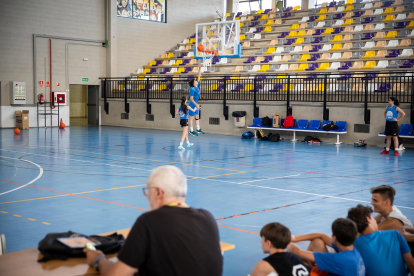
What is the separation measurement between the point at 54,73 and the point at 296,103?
47.8 ft

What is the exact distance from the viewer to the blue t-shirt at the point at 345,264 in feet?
12.7

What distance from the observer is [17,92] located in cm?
2689

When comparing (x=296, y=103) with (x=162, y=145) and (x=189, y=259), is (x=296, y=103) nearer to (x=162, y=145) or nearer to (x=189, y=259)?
(x=162, y=145)

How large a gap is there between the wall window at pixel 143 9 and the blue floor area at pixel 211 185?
15328mm

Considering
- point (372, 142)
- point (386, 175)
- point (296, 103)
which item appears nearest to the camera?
point (386, 175)

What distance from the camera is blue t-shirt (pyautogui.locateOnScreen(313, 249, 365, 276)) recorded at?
387 centimetres

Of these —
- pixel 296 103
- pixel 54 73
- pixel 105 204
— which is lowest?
pixel 105 204

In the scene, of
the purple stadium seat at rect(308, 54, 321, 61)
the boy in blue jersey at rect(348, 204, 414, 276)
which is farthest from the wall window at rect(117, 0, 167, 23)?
the boy in blue jersey at rect(348, 204, 414, 276)

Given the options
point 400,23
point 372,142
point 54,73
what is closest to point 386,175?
point 372,142

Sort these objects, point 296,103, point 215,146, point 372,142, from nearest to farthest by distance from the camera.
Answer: point 215,146 → point 372,142 → point 296,103

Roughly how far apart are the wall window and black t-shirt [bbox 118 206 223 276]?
99.1 feet

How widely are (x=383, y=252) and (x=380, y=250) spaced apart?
0.09 feet

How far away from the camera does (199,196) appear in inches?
365

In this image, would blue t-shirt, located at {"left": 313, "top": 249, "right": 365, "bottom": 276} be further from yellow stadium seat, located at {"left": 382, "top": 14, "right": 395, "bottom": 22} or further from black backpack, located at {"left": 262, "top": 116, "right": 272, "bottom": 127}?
yellow stadium seat, located at {"left": 382, "top": 14, "right": 395, "bottom": 22}
